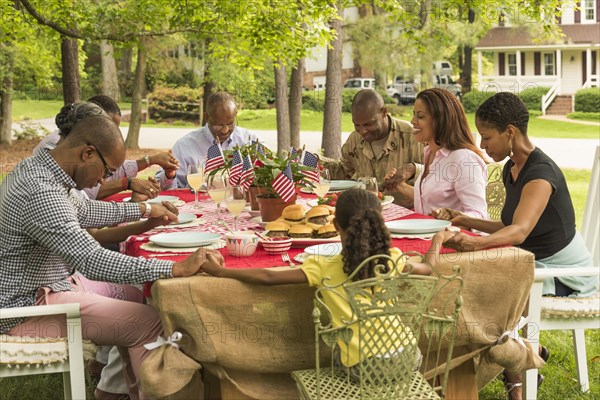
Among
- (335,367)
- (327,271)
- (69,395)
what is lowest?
(69,395)

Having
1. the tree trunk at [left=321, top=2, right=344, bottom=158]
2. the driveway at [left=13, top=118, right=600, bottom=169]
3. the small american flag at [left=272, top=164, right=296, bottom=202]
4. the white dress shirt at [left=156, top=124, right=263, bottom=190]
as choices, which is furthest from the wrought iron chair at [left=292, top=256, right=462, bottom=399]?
the driveway at [left=13, top=118, right=600, bottom=169]

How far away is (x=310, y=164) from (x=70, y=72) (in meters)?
6.68

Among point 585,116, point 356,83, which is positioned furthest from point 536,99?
point 356,83

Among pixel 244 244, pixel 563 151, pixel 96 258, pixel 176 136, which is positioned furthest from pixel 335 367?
pixel 176 136

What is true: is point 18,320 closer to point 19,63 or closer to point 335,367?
point 335,367

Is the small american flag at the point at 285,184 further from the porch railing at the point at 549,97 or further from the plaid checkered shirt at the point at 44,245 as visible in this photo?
the porch railing at the point at 549,97

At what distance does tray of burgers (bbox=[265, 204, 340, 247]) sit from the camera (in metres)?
4.03

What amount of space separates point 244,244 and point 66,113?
5.67 ft

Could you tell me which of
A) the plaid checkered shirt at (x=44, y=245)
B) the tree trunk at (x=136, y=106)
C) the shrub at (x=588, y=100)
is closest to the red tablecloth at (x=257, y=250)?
the plaid checkered shirt at (x=44, y=245)

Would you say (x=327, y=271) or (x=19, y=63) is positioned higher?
(x=19, y=63)

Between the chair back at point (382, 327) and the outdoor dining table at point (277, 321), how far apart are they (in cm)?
23

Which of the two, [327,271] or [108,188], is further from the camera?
[108,188]

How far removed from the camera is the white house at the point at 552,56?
115 ft

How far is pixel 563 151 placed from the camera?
63.7 feet
